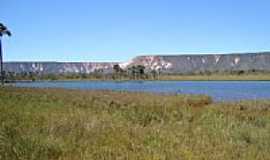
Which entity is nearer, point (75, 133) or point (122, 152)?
point (122, 152)

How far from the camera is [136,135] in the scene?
11.2m

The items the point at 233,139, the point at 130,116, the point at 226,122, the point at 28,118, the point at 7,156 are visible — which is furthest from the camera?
the point at 130,116

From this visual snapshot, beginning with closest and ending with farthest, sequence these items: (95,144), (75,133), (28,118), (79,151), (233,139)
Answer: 1. (79,151)
2. (95,144)
3. (75,133)
4. (233,139)
5. (28,118)

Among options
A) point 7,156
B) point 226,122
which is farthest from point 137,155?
point 226,122

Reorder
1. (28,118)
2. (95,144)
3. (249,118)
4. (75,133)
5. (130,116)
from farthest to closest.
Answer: (249,118)
(130,116)
(28,118)
(75,133)
(95,144)

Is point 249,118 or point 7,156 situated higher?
point 7,156

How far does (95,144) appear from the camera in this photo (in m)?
9.69

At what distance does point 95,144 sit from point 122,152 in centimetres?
100

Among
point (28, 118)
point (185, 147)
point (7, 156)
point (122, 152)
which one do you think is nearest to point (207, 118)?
point (28, 118)

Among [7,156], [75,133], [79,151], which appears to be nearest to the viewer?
[7,156]

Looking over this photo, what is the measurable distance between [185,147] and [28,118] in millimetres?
6026

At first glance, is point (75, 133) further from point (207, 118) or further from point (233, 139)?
point (207, 118)

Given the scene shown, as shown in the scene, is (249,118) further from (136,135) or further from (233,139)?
(136,135)

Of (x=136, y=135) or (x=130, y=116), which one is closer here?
(x=136, y=135)
